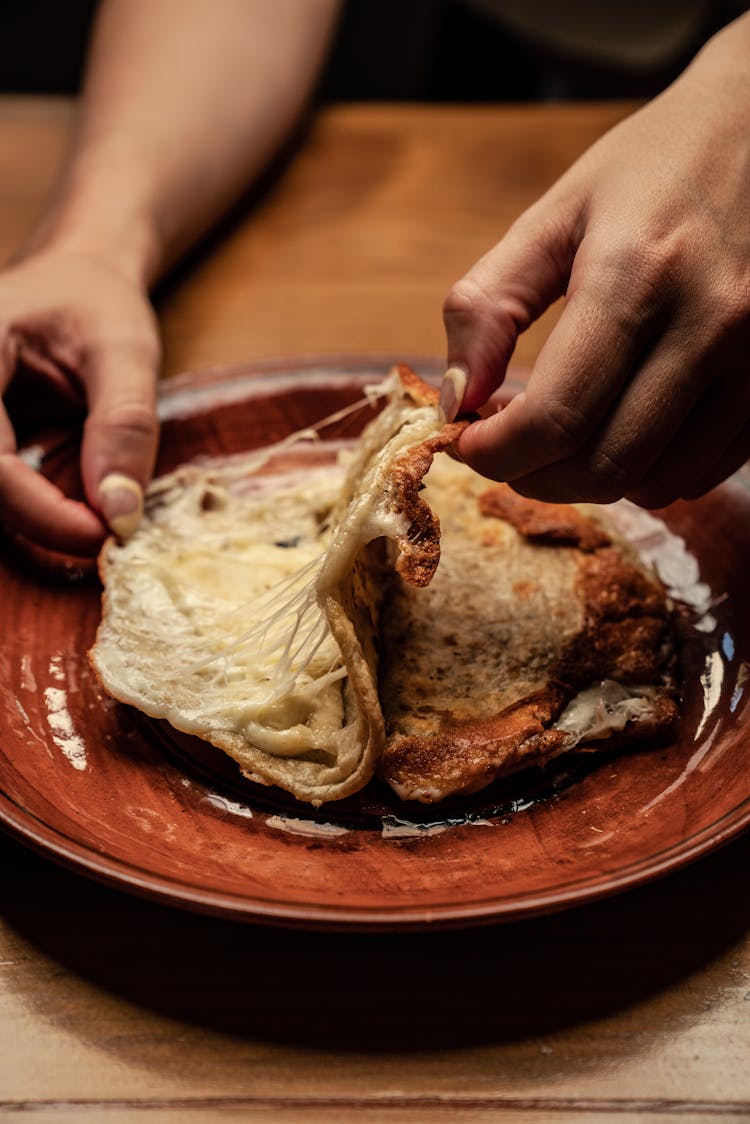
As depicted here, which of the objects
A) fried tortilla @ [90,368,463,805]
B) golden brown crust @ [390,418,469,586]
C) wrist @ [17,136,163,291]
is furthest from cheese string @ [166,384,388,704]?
wrist @ [17,136,163,291]

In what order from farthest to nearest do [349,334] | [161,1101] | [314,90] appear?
[314,90] → [349,334] → [161,1101]

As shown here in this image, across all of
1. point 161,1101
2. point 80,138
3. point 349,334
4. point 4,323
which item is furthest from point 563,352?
point 80,138

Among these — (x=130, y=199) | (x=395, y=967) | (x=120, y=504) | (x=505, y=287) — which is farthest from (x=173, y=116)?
(x=395, y=967)

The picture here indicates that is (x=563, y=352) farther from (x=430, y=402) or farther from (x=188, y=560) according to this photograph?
(x=188, y=560)

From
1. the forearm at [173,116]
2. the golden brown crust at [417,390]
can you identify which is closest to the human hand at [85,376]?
the forearm at [173,116]

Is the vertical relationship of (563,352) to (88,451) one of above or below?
above

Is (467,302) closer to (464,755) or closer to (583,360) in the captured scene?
(583,360)
